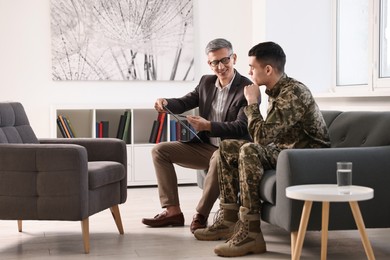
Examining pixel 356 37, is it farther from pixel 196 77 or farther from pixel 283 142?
pixel 283 142

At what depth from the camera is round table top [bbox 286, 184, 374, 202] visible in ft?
9.18

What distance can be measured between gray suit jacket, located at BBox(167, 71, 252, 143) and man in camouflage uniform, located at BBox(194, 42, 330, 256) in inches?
15.4

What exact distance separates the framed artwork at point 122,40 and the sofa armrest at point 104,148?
2255 mm

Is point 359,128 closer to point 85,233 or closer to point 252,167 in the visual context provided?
point 252,167

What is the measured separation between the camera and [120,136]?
20.9 ft

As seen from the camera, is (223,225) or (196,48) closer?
(223,225)

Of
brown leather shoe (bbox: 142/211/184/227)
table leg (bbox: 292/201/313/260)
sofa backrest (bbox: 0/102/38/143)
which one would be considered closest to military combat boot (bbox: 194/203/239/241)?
brown leather shoe (bbox: 142/211/184/227)

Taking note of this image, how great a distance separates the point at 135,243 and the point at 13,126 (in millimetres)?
1054

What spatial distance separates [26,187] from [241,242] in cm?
118

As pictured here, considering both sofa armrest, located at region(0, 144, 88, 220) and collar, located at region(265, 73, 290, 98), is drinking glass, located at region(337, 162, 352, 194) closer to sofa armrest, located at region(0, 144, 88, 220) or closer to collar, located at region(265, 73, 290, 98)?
collar, located at region(265, 73, 290, 98)

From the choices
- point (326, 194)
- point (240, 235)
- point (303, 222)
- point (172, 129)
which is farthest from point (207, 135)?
point (172, 129)

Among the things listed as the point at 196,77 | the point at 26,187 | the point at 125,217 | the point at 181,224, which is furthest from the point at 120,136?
the point at 26,187

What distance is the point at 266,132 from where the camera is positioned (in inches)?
138

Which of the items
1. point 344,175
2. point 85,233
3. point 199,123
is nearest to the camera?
point 344,175
